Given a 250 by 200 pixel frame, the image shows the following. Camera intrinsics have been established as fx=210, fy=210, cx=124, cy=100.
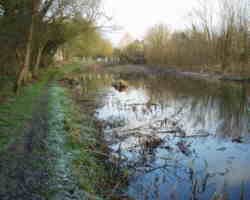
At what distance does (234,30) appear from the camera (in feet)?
75.2

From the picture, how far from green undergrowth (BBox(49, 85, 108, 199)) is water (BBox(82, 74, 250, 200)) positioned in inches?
26.6

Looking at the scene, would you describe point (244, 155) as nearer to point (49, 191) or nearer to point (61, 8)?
point (49, 191)

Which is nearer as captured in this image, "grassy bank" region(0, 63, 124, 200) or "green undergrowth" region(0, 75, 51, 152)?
"grassy bank" region(0, 63, 124, 200)

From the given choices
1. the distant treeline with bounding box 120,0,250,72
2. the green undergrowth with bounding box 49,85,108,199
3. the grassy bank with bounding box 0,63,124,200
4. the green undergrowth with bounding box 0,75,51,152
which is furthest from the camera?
the distant treeline with bounding box 120,0,250,72

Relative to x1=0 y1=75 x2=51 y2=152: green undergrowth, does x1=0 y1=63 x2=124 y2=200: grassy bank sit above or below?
below

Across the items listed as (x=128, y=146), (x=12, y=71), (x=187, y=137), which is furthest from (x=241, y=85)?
(x=12, y=71)

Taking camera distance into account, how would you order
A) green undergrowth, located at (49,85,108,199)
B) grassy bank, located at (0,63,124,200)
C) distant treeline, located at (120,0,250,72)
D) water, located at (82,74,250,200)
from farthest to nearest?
1. distant treeline, located at (120,0,250,72)
2. water, located at (82,74,250,200)
3. green undergrowth, located at (49,85,108,199)
4. grassy bank, located at (0,63,124,200)

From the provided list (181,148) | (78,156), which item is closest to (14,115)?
(78,156)

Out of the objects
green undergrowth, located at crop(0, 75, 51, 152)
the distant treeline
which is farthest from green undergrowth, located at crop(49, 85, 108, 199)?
the distant treeline

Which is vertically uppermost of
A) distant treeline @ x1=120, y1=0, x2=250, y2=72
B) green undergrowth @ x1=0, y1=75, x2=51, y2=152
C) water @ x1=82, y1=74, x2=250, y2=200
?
distant treeline @ x1=120, y1=0, x2=250, y2=72

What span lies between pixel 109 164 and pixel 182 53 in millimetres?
30174

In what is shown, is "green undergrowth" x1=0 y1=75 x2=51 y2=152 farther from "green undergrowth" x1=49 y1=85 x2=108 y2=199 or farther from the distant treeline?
the distant treeline

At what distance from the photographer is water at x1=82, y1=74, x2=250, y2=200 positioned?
4.62m

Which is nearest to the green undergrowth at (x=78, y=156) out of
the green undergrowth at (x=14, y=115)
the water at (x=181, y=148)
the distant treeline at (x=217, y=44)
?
the water at (x=181, y=148)
